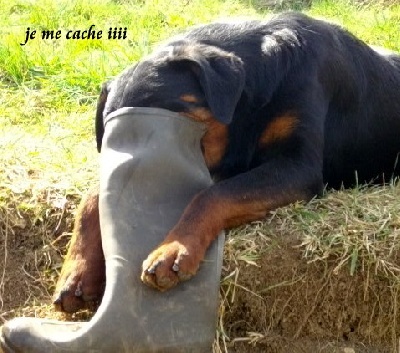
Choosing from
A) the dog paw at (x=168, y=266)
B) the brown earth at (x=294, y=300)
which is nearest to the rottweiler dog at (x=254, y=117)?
the dog paw at (x=168, y=266)

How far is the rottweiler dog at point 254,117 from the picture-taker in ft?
12.3

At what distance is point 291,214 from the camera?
158 inches

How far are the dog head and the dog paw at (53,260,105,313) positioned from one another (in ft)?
2.43

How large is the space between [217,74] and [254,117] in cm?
34

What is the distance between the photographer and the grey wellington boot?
341 centimetres

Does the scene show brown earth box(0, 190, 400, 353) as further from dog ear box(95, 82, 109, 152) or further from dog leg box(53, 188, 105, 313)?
dog ear box(95, 82, 109, 152)

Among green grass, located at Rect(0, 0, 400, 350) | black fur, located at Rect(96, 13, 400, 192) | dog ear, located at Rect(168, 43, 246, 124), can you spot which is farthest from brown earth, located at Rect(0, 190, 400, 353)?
dog ear, located at Rect(168, 43, 246, 124)

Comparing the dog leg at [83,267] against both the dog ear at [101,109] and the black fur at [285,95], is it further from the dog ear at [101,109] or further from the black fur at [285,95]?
the black fur at [285,95]

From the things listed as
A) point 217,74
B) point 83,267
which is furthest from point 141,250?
point 217,74

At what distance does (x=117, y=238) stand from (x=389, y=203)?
1403 millimetres

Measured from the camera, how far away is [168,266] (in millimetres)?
3441

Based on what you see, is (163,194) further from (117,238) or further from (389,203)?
(389,203)

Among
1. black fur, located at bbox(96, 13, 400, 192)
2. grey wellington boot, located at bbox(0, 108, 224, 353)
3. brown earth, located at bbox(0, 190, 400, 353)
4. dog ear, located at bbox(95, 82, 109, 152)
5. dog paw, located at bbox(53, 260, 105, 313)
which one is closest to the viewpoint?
grey wellington boot, located at bbox(0, 108, 224, 353)

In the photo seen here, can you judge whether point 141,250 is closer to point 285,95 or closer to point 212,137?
point 212,137
